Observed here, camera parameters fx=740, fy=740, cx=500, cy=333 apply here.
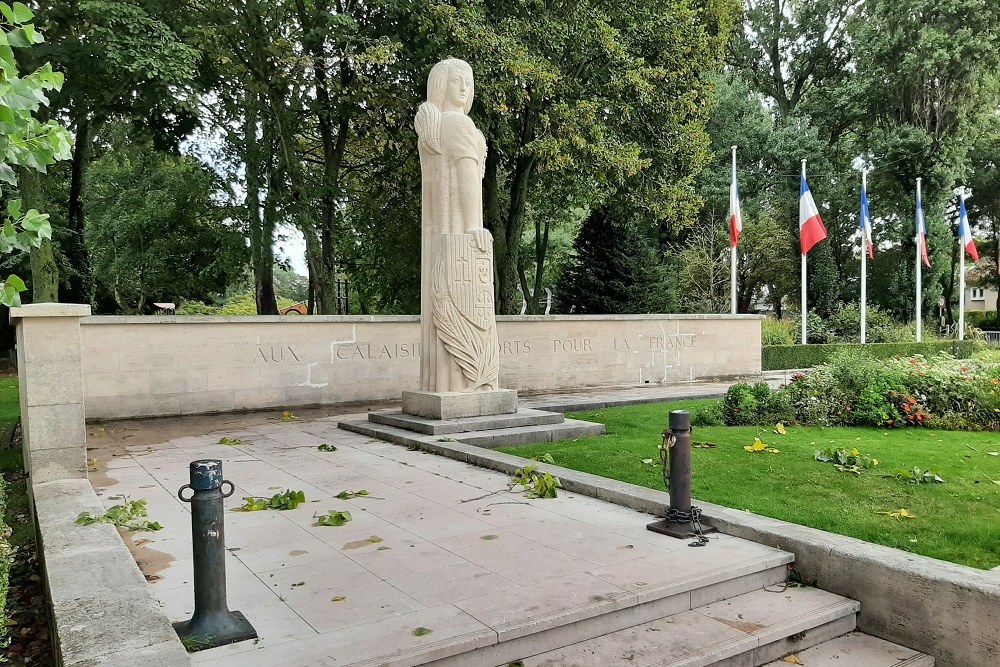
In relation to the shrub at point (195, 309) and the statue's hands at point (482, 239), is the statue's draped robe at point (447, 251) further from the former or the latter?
the shrub at point (195, 309)

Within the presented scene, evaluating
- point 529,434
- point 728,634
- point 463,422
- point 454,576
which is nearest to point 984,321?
point 529,434

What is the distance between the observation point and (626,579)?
14.5ft

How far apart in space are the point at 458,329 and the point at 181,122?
1275 cm

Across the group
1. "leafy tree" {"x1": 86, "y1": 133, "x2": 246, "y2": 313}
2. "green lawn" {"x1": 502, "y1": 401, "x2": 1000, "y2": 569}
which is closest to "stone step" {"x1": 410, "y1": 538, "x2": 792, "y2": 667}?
"green lawn" {"x1": 502, "y1": 401, "x2": 1000, "y2": 569}

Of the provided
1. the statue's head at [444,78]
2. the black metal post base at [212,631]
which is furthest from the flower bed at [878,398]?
the black metal post base at [212,631]

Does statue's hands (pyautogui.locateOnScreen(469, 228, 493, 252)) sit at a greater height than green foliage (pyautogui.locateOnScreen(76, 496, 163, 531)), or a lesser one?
greater

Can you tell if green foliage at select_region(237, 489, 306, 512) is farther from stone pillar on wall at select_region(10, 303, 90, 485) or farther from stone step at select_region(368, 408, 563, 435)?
stone step at select_region(368, 408, 563, 435)

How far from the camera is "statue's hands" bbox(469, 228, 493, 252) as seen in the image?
10.1m

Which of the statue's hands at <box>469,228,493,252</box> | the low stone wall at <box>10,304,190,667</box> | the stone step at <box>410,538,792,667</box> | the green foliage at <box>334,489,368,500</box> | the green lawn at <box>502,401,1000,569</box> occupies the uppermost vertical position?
the statue's hands at <box>469,228,493,252</box>

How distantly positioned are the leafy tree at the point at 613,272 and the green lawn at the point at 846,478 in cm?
1658

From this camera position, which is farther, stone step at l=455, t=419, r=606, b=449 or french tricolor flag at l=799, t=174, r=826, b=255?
french tricolor flag at l=799, t=174, r=826, b=255

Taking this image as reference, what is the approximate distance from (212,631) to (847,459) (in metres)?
6.25

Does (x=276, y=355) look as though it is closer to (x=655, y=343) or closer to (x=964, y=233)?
(x=655, y=343)

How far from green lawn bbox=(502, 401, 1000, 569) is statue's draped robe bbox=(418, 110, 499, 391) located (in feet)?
5.38
